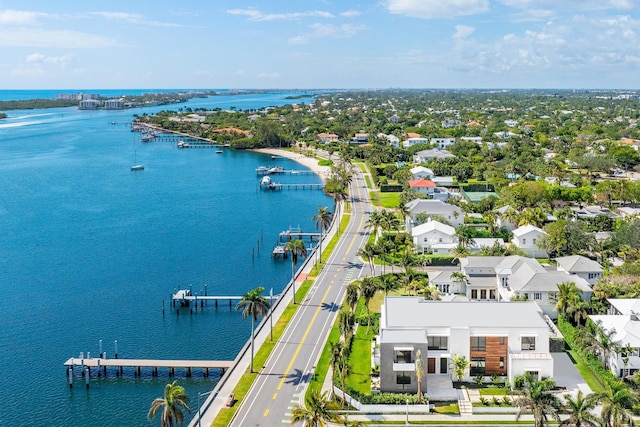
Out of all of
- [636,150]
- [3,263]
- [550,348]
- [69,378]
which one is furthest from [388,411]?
[636,150]

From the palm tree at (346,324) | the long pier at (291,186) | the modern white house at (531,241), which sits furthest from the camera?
the long pier at (291,186)

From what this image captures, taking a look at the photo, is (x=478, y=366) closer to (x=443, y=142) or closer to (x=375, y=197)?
(x=375, y=197)

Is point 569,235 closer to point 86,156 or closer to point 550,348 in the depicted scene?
point 550,348

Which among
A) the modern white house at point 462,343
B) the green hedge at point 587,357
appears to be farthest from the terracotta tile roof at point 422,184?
the modern white house at point 462,343

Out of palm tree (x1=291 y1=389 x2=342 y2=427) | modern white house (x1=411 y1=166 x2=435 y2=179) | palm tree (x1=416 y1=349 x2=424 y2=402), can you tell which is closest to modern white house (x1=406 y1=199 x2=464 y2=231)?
modern white house (x1=411 y1=166 x2=435 y2=179)

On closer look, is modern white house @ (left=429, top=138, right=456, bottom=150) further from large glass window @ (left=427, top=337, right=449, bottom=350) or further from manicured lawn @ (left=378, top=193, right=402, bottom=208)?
large glass window @ (left=427, top=337, right=449, bottom=350)

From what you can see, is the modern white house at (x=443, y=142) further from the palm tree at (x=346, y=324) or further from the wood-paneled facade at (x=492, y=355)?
the wood-paneled facade at (x=492, y=355)

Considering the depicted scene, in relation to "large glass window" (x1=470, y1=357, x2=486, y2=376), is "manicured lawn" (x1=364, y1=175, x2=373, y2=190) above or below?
above
